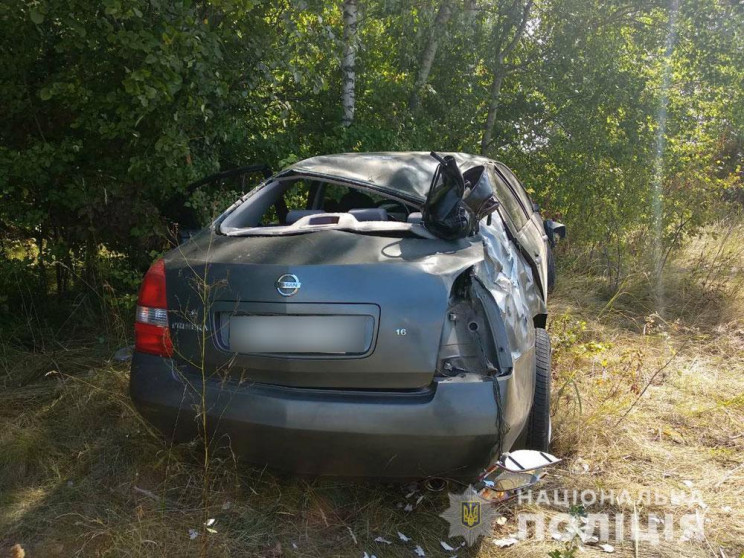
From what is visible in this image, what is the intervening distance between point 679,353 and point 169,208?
13.9 ft

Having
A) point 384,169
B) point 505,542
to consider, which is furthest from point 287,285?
point 505,542

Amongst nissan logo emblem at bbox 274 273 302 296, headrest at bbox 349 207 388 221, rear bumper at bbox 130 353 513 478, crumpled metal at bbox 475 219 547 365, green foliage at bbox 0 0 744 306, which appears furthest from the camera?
green foliage at bbox 0 0 744 306

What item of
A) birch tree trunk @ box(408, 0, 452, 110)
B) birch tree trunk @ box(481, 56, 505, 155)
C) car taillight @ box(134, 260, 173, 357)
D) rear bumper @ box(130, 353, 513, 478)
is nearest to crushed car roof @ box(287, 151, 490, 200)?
car taillight @ box(134, 260, 173, 357)

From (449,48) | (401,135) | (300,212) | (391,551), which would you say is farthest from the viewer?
(449,48)

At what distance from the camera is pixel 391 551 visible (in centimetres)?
255

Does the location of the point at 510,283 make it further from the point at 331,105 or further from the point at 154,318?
the point at 331,105

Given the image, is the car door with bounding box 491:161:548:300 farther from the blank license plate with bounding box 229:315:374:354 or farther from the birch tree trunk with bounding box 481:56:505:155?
the birch tree trunk with bounding box 481:56:505:155

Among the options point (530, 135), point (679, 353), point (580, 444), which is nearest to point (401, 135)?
point (530, 135)

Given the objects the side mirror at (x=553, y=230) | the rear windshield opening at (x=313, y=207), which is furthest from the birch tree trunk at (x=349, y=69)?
the side mirror at (x=553, y=230)

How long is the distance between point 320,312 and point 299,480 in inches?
39.6

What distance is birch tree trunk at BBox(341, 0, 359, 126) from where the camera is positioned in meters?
6.05

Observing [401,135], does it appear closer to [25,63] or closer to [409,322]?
[25,63]

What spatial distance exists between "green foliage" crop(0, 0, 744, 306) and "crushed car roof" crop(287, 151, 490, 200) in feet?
3.58

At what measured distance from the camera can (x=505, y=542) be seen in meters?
2.60
